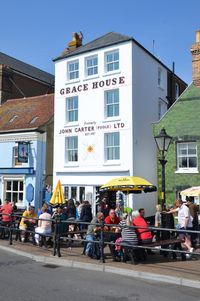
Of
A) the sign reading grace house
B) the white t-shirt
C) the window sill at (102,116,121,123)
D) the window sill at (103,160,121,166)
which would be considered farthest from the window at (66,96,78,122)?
the white t-shirt

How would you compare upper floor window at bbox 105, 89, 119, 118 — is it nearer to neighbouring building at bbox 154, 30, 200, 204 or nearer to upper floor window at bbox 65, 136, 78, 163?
upper floor window at bbox 65, 136, 78, 163

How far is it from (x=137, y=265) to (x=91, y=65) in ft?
59.3

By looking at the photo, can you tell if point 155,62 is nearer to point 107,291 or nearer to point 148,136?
point 148,136

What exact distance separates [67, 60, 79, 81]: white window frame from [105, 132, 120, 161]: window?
16.5 feet

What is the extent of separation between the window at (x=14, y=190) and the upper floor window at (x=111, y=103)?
322 inches

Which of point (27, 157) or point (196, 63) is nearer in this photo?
point (196, 63)

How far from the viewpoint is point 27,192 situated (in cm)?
2583

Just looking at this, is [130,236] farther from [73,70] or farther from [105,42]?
[73,70]

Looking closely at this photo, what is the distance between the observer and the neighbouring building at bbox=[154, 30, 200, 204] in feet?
70.5

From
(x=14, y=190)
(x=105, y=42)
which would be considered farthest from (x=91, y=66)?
(x=14, y=190)

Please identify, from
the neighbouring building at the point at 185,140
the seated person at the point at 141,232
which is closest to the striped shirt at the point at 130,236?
the seated person at the point at 141,232

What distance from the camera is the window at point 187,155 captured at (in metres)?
21.6

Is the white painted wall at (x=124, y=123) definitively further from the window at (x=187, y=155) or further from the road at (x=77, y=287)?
the road at (x=77, y=287)

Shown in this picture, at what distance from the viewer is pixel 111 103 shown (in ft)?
79.2
